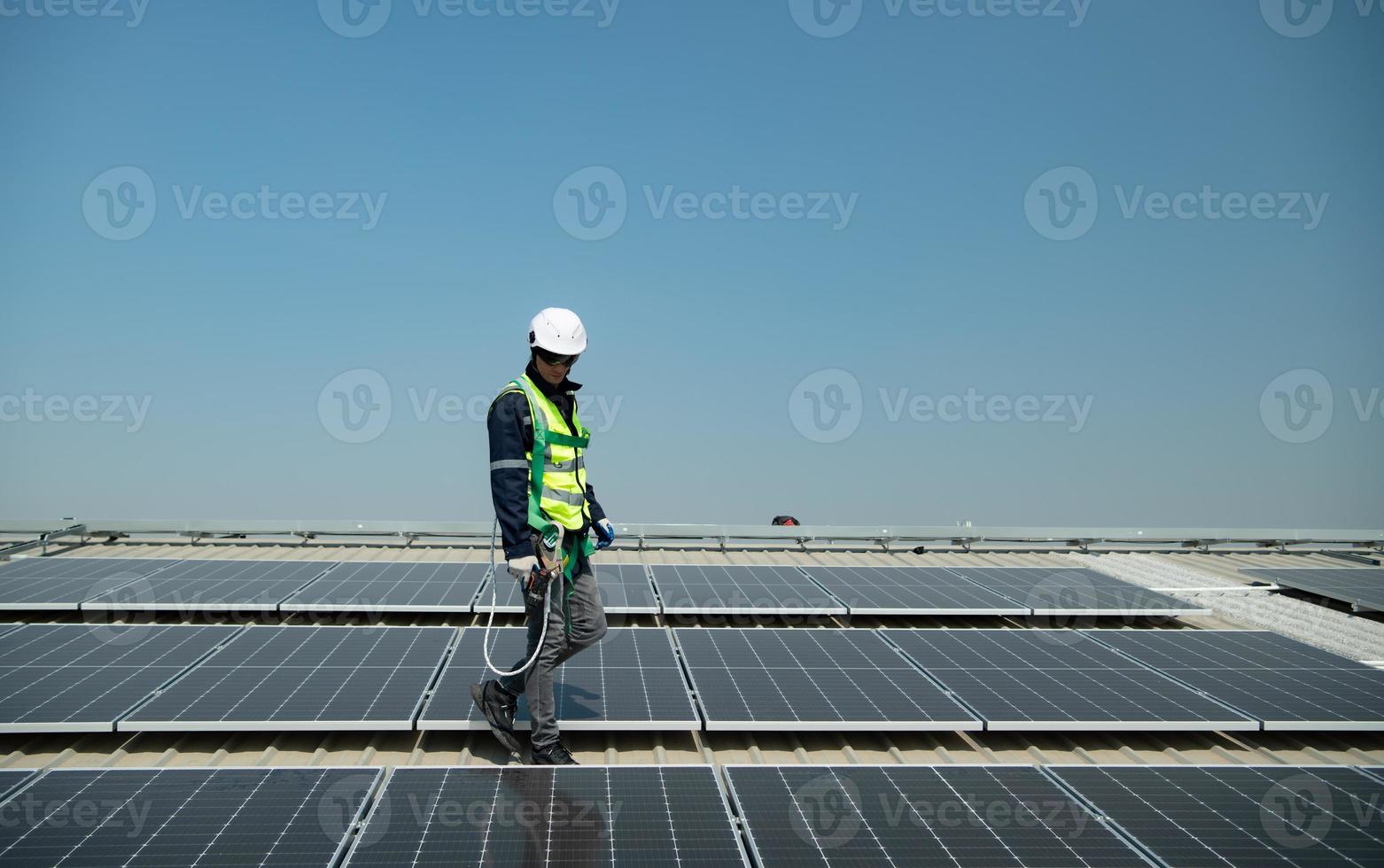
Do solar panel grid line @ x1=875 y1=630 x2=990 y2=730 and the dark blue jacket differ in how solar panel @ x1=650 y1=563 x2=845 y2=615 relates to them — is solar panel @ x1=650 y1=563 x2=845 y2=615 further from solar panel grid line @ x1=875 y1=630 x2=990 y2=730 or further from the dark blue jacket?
the dark blue jacket

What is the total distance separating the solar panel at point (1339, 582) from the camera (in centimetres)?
966

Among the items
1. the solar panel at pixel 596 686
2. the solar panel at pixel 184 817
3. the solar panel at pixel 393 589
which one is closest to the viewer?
the solar panel at pixel 184 817

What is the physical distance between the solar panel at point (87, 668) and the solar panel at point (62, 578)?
3.30ft

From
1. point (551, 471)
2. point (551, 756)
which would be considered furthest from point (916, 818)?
point (551, 471)

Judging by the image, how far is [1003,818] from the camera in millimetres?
4180

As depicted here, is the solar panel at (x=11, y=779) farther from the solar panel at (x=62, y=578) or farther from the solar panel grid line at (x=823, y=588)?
the solar panel grid line at (x=823, y=588)

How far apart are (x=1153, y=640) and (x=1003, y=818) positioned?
439 centimetres

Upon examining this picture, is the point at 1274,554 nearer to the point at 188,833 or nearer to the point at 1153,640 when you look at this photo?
the point at 1153,640

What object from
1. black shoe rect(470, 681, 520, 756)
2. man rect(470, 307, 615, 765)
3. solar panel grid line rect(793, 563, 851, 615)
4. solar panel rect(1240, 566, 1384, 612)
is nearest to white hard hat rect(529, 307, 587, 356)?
man rect(470, 307, 615, 765)

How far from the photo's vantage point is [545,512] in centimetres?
516

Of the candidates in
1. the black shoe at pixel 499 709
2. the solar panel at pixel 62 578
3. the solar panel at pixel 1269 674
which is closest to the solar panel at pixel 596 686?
the black shoe at pixel 499 709

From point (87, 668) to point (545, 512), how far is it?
394cm

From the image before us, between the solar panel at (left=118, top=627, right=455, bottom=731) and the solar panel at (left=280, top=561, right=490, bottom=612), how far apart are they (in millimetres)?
890

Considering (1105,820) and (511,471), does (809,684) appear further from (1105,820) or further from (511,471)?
(511,471)
